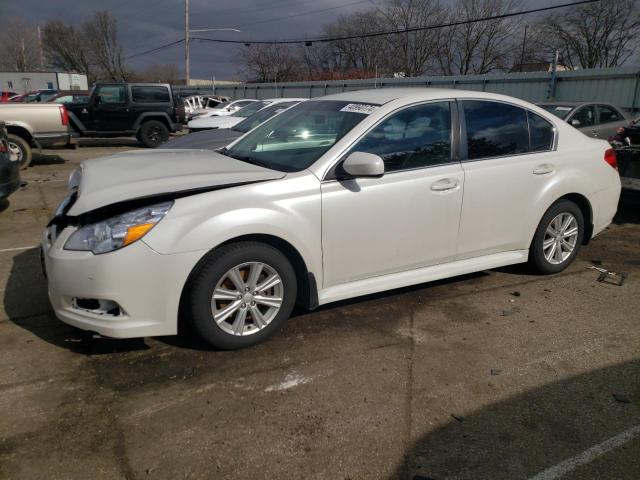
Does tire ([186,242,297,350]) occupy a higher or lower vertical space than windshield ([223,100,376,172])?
lower

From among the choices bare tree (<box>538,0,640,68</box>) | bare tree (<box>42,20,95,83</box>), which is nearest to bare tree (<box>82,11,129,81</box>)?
bare tree (<box>42,20,95,83</box>)

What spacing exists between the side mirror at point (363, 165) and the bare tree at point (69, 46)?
81.7m

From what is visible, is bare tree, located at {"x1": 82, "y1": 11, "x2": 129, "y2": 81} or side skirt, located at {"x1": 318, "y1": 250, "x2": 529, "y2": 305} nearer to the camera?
side skirt, located at {"x1": 318, "y1": 250, "x2": 529, "y2": 305}

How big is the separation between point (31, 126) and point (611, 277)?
456 inches

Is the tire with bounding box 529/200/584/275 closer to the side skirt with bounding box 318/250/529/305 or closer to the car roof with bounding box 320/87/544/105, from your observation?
the side skirt with bounding box 318/250/529/305

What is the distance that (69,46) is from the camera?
74.9 metres

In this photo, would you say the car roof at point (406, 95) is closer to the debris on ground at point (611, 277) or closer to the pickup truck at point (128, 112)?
the debris on ground at point (611, 277)

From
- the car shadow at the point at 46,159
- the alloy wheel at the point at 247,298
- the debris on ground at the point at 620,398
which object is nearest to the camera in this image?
the debris on ground at the point at 620,398

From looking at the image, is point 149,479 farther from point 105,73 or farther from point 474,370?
point 105,73

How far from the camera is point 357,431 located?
103 inches

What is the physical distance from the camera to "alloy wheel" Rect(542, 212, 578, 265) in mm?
4656

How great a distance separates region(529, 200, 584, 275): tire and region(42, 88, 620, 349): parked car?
15 millimetres

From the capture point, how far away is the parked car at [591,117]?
9.80m

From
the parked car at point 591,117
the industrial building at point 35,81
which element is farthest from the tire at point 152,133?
the industrial building at point 35,81
